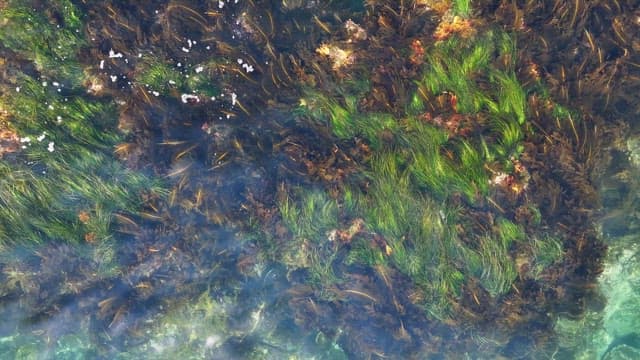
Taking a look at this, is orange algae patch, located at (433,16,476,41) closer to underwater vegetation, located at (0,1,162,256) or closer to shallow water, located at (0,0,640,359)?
shallow water, located at (0,0,640,359)

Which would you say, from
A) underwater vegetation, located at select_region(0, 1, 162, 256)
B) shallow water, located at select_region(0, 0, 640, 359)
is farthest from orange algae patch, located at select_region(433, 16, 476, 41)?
underwater vegetation, located at select_region(0, 1, 162, 256)

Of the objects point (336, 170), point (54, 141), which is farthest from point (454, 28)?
point (54, 141)

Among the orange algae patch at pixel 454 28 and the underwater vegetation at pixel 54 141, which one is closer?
the orange algae patch at pixel 454 28

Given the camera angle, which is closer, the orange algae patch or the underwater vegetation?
the orange algae patch

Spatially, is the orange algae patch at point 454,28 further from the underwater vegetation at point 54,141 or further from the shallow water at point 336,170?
the underwater vegetation at point 54,141

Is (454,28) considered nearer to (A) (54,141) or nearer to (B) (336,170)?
(B) (336,170)

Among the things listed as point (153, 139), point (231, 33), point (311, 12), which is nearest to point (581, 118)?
point (311, 12)

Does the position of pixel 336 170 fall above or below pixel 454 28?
below

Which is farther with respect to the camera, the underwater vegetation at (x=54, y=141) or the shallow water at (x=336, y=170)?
the underwater vegetation at (x=54, y=141)

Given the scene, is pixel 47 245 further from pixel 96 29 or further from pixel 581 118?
pixel 581 118

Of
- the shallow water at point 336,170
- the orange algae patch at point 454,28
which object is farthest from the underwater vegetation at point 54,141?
the orange algae patch at point 454,28

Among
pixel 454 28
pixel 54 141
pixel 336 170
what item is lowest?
pixel 336 170
